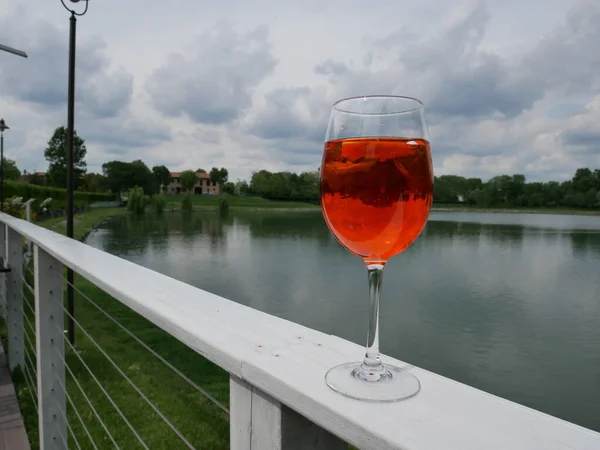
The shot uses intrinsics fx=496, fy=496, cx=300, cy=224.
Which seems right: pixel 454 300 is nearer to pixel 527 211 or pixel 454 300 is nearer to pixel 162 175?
pixel 527 211

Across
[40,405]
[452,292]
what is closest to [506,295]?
[452,292]

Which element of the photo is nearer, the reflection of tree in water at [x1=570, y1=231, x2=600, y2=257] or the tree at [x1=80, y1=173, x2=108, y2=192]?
the reflection of tree in water at [x1=570, y1=231, x2=600, y2=257]

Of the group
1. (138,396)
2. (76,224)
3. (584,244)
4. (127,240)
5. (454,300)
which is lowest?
(454,300)

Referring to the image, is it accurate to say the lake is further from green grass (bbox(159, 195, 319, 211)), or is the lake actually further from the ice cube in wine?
green grass (bbox(159, 195, 319, 211))

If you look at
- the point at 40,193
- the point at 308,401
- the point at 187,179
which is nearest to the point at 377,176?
the point at 308,401

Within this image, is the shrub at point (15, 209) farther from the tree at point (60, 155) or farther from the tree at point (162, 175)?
the tree at point (162, 175)

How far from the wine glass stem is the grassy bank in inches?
80.8

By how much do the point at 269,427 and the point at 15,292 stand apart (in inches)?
126

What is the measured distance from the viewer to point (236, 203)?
224ft

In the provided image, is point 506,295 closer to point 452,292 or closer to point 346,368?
point 452,292

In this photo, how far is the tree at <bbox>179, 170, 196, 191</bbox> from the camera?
301ft

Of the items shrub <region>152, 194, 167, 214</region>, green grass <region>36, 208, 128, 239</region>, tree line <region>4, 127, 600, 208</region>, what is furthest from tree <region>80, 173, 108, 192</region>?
green grass <region>36, 208, 128, 239</region>

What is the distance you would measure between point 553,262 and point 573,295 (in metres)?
6.64

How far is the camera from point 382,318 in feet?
39.2
